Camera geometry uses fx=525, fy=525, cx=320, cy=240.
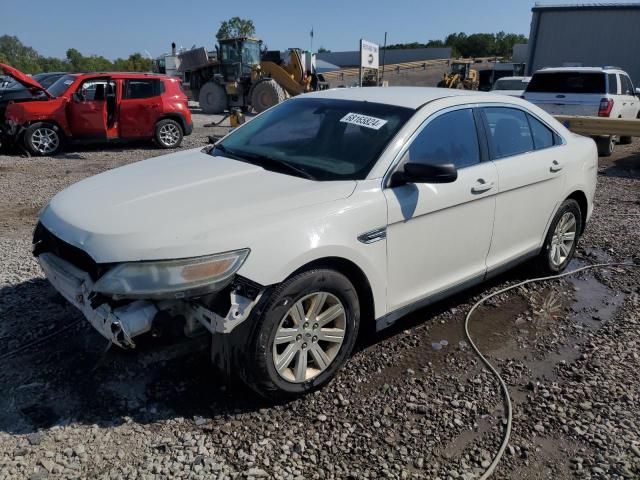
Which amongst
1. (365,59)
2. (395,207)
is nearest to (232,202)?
(395,207)

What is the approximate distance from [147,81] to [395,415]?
408 inches

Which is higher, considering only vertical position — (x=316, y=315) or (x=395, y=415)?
(x=316, y=315)

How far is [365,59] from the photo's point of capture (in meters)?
22.4

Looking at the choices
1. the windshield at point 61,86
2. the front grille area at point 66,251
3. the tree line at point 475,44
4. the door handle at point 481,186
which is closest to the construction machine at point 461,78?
the windshield at point 61,86

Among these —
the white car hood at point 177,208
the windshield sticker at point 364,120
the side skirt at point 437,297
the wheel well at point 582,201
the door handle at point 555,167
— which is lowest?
the side skirt at point 437,297

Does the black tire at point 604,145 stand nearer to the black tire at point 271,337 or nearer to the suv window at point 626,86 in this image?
the suv window at point 626,86

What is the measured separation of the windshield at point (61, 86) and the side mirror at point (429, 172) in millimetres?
9704

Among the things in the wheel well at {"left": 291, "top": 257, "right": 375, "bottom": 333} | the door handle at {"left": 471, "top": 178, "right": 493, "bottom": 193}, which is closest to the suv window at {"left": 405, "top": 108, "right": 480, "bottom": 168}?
the door handle at {"left": 471, "top": 178, "right": 493, "bottom": 193}

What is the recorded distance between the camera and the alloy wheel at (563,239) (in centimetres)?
468

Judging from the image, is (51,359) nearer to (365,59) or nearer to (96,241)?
(96,241)

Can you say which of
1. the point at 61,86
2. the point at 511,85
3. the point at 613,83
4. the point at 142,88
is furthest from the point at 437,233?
the point at 511,85

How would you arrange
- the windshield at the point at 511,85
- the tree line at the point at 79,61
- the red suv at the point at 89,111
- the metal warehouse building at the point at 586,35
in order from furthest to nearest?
1. the tree line at the point at 79,61
2. the metal warehouse building at the point at 586,35
3. the windshield at the point at 511,85
4. the red suv at the point at 89,111

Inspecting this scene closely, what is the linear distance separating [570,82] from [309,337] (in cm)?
1105

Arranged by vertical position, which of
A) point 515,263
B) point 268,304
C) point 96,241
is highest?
point 96,241
